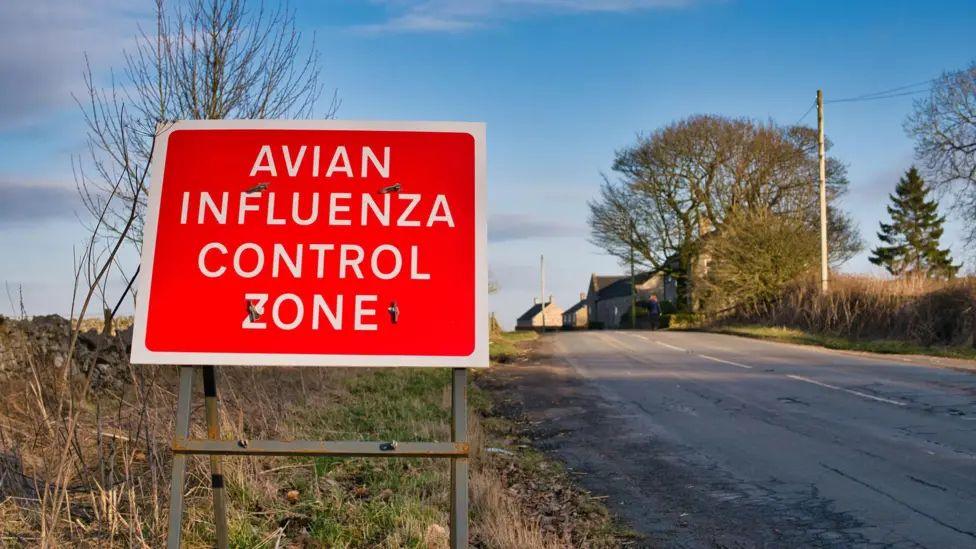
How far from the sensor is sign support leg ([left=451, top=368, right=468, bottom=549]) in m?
3.15

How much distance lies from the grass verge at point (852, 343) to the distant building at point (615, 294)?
103 ft

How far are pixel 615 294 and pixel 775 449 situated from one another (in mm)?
75054

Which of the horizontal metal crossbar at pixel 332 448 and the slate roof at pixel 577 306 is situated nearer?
the horizontal metal crossbar at pixel 332 448

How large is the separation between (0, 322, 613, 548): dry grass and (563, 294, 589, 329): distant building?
8601cm

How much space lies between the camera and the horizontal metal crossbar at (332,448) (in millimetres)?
3113

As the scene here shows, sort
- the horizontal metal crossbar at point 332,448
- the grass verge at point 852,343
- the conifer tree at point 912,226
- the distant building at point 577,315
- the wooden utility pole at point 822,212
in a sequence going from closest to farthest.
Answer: the horizontal metal crossbar at point 332,448, the grass verge at point 852,343, the wooden utility pole at point 822,212, the conifer tree at point 912,226, the distant building at point 577,315

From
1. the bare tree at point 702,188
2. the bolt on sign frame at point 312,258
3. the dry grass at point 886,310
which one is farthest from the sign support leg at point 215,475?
the bare tree at point 702,188

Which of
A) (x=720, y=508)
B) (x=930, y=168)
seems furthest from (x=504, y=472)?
(x=930, y=168)

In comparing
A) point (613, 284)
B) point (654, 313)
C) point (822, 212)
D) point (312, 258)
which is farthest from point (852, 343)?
point (613, 284)

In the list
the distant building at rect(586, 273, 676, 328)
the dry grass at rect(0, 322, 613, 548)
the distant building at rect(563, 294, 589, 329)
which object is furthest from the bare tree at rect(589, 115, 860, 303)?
the distant building at rect(563, 294, 589, 329)

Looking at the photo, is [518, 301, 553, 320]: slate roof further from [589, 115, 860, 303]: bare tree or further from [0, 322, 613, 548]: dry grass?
[0, 322, 613, 548]: dry grass

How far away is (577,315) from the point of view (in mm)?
96625

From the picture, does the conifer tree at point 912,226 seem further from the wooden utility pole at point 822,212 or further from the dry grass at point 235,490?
the dry grass at point 235,490

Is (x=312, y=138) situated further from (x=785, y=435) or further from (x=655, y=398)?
(x=655, y=398)
